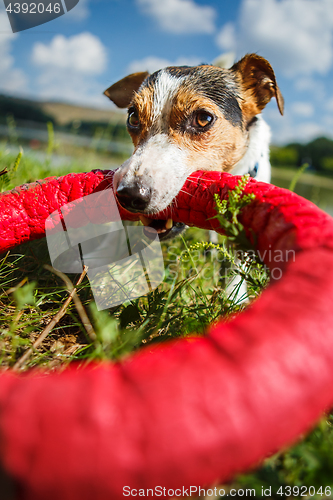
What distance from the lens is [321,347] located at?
0.59m

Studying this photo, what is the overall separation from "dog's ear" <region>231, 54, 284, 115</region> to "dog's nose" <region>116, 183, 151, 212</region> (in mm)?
1547

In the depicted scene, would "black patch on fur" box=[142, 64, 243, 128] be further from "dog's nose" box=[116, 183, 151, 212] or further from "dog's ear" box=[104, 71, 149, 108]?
"dog's nose" box=[116, 183, 151, 212]

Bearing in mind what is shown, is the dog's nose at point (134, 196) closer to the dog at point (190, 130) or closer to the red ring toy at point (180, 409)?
the dog at point (190, 130)

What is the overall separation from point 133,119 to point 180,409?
2.24 metres

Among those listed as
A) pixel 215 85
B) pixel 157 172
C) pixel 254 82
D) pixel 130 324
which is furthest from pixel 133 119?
pixel 130 324

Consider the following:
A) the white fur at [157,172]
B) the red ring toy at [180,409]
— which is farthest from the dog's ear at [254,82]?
the red ring toy at [180,409]

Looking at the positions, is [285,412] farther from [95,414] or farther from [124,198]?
[124,198]

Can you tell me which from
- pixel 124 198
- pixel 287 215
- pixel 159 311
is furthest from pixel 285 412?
pixel 124 198

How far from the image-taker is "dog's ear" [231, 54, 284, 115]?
8.22 feet

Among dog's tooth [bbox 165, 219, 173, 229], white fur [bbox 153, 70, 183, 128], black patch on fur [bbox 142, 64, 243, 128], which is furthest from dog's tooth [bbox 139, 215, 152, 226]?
black patch on fur [bbox 142, 64, 243, 128]

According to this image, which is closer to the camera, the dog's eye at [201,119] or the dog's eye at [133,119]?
the dog's eye at [201,119]

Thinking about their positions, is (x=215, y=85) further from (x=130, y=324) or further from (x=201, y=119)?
(x=130, y=324)

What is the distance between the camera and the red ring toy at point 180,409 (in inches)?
18.2

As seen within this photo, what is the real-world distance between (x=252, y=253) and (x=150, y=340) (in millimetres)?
522
